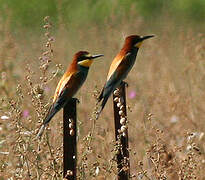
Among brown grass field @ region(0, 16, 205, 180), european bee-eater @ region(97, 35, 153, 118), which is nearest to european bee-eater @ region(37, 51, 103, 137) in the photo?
brown grass field @ region(0, 16, 205, 180)

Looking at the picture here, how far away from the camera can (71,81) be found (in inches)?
125

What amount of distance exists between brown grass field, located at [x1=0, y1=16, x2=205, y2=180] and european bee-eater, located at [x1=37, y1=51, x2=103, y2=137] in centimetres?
5

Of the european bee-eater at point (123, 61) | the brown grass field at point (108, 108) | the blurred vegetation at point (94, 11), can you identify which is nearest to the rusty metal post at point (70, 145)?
the brown grass field at point (108, 108)

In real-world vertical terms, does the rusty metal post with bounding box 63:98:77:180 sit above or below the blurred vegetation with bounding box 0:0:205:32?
below

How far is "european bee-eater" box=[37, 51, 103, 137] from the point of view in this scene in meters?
2.97

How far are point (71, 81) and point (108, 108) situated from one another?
1459mm

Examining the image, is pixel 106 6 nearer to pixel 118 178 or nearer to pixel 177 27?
pixel 177 27

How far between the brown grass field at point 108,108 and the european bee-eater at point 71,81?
51 millimetres

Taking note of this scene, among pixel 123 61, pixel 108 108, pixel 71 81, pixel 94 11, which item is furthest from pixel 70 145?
pixel 94 11

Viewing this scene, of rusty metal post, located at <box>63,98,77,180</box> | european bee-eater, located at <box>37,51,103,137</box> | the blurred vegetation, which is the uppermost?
the blurred vegetation

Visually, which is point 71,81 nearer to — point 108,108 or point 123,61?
point 123,61

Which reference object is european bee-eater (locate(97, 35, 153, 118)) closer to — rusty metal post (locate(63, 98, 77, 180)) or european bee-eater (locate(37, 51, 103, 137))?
european bee-eater (locate(37, 51, 103, 137))

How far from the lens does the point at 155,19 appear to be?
8156mm

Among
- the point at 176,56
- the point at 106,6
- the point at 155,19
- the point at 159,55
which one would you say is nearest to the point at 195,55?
the point at 159,55
